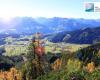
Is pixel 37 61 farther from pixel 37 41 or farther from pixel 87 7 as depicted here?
pixel 87 7

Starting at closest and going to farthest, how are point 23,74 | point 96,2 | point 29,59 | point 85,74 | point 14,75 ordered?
1. point 85,74
2. point 96,2
3. point 29,59
4. point 23,74
5. point 14,75

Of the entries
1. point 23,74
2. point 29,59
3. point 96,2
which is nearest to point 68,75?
point 96,2

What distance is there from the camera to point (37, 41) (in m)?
84.1

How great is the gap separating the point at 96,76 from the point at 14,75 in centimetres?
12014

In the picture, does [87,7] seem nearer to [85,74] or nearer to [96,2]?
[96,2]

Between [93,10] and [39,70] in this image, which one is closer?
[93,10]

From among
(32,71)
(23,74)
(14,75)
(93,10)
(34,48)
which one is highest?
(93,10)

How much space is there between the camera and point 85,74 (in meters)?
31.8

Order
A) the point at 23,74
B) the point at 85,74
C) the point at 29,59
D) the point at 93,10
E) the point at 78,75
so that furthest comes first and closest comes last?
the point at 23,74
the point at 29,59
the point at 93,10
the point at 85,74
the point at 78,75

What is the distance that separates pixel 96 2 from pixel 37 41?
108 ft

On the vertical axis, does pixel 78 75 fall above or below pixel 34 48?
above

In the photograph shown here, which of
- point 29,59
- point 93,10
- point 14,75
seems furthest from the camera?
point 14,75

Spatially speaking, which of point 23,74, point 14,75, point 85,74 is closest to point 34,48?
point 23,74

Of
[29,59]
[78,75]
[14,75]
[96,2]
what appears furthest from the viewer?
[14,75]
